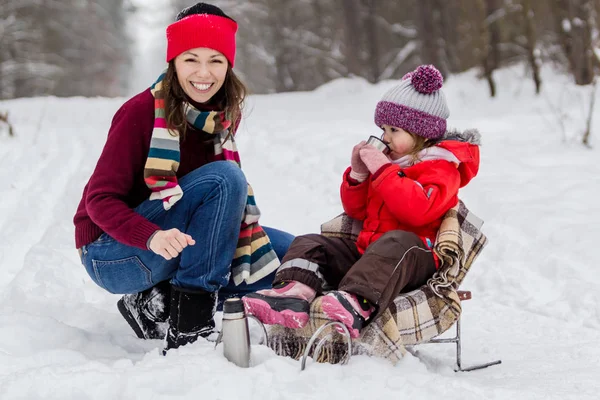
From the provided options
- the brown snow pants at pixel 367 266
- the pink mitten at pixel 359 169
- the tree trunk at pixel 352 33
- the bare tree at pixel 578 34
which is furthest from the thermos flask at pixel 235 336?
the tree trunk at pixel 352 33

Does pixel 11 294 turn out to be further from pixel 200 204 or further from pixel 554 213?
pixel 554 213

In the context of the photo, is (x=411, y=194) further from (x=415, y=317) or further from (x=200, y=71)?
(x=200, y=71)

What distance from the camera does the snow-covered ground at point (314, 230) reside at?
5.62 ft

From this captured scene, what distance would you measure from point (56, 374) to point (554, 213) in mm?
3343

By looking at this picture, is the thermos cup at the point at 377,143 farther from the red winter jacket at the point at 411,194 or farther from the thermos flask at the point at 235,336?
the thermos flask at the point at 235,336

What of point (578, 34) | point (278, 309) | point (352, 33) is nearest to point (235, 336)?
point (278, 309)

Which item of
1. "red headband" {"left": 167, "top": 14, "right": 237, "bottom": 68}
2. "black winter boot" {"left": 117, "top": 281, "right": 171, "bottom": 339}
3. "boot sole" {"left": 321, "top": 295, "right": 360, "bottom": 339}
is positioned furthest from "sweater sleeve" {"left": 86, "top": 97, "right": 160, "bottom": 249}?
"boot sole" {"left": 321, "top": 295, "right": 360, "bottom": 339}

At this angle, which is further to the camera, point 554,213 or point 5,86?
point 5,86

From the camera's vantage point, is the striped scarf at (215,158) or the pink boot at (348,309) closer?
the pink boot at (348,309)

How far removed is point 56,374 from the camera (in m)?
1.67

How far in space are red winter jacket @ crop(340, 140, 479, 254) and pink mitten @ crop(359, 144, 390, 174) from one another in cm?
3

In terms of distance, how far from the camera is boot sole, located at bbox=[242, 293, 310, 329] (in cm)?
199

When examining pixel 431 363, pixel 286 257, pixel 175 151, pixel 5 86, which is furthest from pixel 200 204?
pixel 5 86

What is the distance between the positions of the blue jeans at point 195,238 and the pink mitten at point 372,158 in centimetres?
50
